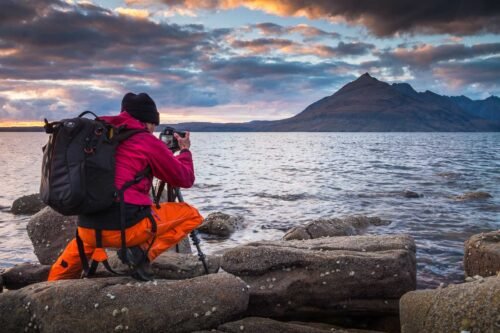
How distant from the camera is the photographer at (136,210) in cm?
582

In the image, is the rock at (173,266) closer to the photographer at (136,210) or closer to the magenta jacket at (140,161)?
the photographer at (136,210)

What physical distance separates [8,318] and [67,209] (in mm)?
1958

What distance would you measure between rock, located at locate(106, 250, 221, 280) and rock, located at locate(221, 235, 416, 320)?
0.87m

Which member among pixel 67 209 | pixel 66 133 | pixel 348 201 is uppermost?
pixel 66 133

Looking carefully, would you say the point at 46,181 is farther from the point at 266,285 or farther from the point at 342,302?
the point at 342,302

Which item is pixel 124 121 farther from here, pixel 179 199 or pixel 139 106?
pixel 179 199

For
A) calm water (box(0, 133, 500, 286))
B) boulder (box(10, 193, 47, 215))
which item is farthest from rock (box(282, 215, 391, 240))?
boulder (box(10, 193, 47, 215))

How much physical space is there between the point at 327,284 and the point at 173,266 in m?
2.78

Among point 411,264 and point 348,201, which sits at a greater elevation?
point 411,264

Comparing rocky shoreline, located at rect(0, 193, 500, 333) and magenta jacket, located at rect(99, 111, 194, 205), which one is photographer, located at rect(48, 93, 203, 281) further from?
rocky shoreline, located at rect(0, 193, 500, 333)

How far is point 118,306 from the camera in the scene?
5797mm

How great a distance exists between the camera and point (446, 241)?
15484mm

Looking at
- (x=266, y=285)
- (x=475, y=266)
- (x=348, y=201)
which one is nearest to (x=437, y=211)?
(x=348, y=201)

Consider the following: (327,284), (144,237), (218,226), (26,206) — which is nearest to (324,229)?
(218,226)
